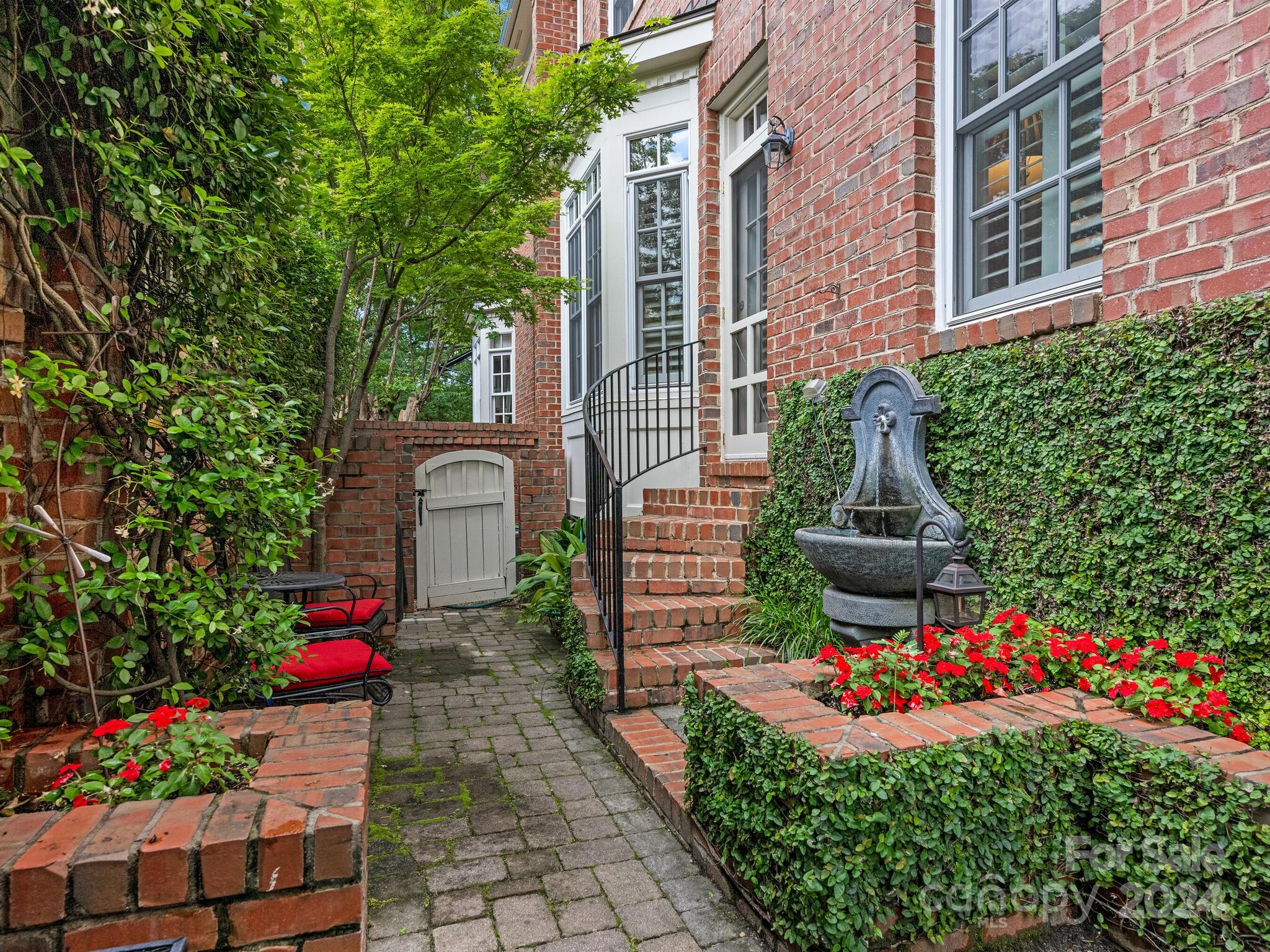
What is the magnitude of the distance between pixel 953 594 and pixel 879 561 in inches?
15.5

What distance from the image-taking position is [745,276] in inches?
215

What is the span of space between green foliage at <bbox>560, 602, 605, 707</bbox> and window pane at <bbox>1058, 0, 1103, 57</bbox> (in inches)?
129

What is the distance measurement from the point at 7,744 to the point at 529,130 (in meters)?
4.34

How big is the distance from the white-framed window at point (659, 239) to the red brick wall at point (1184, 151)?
3.76m

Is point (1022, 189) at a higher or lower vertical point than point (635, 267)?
lower

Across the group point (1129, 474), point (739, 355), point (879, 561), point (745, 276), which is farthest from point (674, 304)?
point (1129, 474)

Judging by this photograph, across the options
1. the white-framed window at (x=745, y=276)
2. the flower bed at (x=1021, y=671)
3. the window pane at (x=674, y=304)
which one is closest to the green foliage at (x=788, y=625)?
Result: the flower bed at (x=1021, y=671)

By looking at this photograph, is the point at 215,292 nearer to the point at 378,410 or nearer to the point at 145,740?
the point at 145,740

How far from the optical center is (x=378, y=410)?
35.9 feet

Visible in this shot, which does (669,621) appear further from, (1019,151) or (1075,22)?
(1075,22)

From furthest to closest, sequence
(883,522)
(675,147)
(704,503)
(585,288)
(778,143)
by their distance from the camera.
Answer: (585,288)
(675,147)
(704,503)
(778,143)
(883,522)

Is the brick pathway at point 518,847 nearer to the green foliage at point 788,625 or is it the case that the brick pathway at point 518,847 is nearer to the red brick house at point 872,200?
the red brick house at point 872,200

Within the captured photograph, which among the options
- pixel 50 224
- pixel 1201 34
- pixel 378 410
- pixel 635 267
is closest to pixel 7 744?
pixel 50 224

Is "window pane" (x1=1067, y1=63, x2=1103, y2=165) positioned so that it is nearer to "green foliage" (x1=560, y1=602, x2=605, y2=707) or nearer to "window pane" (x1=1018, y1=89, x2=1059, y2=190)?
"window pane" (x1=1018, y1=89, x2=1059, y2=190)
